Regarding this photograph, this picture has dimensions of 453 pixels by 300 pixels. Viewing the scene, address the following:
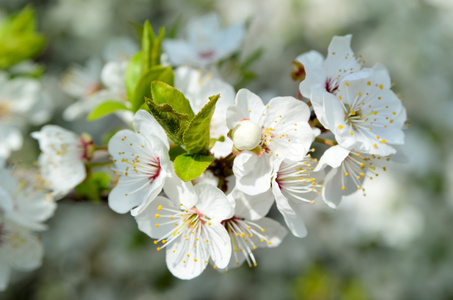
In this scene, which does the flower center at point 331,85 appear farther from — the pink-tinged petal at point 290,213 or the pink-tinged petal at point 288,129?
the pink-tinged petal at point 290,213

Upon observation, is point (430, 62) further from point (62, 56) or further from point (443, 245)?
point (62, 56)

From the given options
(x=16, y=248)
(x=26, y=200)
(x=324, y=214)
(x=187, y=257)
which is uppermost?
(x=187, y=257)

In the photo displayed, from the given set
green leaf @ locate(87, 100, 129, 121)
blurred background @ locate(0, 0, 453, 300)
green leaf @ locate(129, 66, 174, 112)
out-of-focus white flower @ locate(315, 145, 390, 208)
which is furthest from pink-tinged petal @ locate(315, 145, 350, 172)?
blurred background @ locate(0, 0, 453, 300)

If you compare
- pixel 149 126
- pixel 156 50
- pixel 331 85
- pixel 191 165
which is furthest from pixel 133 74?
pixel 331 85

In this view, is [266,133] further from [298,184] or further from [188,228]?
[188,228]

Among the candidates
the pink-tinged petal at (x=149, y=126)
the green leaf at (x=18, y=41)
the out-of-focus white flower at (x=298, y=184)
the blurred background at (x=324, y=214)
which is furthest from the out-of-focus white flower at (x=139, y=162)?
the blurred background at (x=324, y=214)

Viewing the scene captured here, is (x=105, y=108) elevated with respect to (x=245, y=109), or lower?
lower
